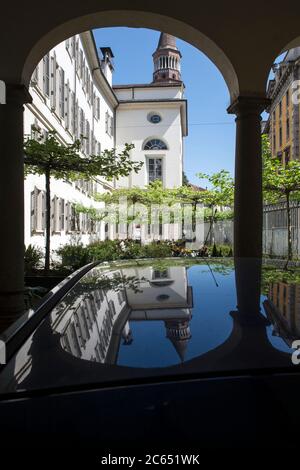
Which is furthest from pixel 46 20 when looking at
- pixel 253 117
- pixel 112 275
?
pixel 112 275

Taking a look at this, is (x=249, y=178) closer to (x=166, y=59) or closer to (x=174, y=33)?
(x=174, y=33)

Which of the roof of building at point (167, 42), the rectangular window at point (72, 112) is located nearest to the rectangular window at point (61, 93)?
the rectangular window at point (72, 112)

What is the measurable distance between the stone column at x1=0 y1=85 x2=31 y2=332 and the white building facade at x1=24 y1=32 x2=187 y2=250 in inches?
168

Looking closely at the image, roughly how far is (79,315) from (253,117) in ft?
16.6

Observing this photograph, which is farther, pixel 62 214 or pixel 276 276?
pixel 62 214

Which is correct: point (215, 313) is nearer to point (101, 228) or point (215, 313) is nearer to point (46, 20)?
point (46, 20)

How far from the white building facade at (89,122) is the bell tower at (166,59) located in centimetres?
2058

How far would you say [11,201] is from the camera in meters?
5.54

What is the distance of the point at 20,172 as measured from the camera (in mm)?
5598

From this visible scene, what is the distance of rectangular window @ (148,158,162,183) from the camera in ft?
136

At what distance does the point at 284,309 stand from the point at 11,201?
14.9 feet

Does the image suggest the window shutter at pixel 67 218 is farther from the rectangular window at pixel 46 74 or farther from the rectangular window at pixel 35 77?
the rectangular window at pixel 35 77

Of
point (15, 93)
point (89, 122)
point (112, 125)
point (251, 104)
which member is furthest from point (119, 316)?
point (112, 125)
